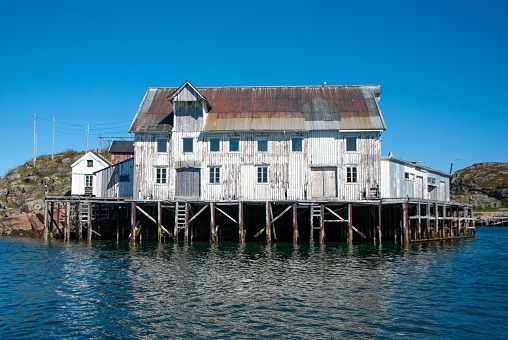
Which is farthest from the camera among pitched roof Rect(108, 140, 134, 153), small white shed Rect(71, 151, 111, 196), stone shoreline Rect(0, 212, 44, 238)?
pitched roof Rect(108, 140, 134, 153)

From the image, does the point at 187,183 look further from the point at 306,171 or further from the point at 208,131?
the point at 306,171

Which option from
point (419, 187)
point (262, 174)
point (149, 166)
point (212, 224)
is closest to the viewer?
point (212, 224)

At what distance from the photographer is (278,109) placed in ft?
129

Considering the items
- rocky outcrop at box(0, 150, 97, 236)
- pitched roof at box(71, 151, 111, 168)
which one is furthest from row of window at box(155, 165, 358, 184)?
rocky outcrop at box(0, 150, 97, 236)

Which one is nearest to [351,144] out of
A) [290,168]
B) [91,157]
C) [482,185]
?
[290,168]

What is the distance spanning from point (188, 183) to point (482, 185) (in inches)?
3078

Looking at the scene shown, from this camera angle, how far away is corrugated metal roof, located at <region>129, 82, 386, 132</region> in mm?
37500

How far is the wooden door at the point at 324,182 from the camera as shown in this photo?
36.9 meters

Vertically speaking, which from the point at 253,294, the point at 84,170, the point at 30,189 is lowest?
the point at 253,294

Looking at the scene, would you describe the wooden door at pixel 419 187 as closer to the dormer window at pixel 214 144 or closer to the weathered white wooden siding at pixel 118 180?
the dormer window at pixel 214 144

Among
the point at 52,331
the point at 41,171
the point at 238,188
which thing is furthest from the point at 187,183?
the point at 41,171

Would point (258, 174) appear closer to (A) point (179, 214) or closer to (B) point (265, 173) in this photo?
(B) point (265, 173)

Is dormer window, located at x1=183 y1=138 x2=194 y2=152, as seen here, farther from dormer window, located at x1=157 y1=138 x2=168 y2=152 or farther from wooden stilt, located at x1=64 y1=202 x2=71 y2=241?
wooden stilt, located at x1=64 y1=202 x2=71 y2=241

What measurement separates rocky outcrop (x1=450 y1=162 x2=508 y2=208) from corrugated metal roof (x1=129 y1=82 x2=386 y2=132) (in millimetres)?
56575
